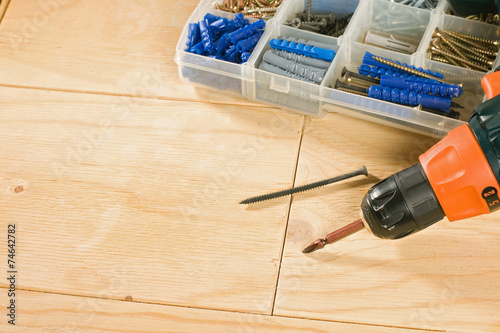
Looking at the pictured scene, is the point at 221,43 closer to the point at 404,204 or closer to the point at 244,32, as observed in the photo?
the point at 244,32

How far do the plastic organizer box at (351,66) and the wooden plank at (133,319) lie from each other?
0.40m

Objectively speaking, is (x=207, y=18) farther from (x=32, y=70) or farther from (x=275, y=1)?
(x=32, y=70)

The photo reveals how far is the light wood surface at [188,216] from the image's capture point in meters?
0.94

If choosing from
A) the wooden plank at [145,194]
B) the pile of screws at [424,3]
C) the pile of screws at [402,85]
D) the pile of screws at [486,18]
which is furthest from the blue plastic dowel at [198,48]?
the pile of screws at [486,18]

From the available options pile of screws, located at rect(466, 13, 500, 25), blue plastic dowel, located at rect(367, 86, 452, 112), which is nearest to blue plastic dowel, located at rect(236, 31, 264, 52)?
blue plastic dowel, located at rect(367, 86, 452, 112)

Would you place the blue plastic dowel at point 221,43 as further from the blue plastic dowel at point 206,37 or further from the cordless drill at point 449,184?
the cordless drill at point 449,184

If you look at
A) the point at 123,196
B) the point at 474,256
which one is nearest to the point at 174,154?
the point at 123,196

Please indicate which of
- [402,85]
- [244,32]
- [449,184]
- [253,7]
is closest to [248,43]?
[244,32]

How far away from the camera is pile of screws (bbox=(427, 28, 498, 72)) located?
113cm

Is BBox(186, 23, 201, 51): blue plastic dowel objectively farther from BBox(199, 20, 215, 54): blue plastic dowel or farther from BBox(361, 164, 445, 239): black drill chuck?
BBox(361, 164, 445, 239): black drill chuck

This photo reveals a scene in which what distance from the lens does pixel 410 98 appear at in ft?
3.44

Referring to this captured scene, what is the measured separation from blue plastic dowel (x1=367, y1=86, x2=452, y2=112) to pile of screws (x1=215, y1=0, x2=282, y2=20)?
311 mm

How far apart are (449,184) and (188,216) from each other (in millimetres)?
456

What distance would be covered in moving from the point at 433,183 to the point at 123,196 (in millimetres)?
552
